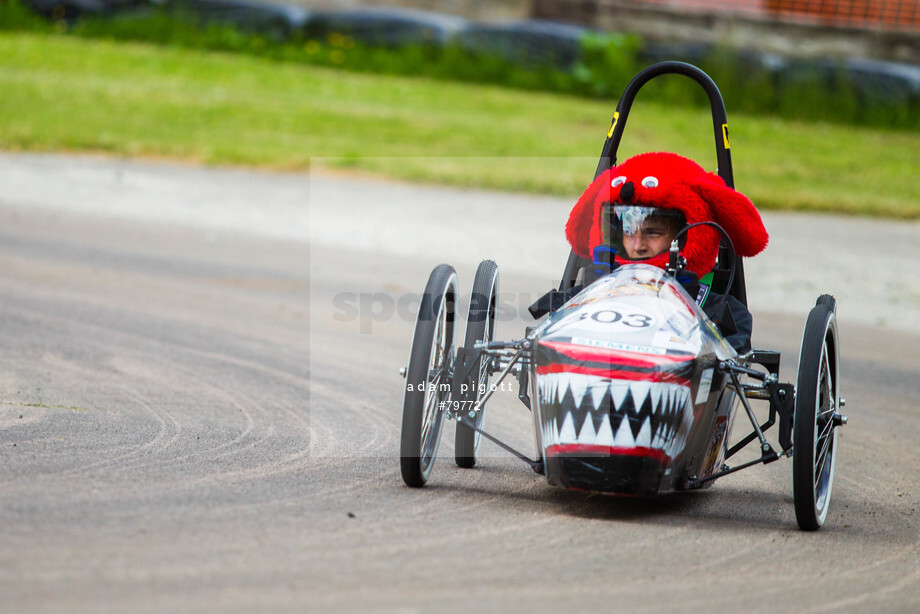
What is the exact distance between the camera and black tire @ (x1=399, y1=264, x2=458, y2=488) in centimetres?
410

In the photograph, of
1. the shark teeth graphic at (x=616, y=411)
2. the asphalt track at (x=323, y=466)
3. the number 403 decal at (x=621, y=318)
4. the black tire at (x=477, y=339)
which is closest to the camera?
the asphalt track at (x=323, y=466)

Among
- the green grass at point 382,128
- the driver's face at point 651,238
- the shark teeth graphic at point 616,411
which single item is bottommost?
the shark teeth graphic at point 616,411

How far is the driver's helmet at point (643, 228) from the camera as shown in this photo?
15.8ft

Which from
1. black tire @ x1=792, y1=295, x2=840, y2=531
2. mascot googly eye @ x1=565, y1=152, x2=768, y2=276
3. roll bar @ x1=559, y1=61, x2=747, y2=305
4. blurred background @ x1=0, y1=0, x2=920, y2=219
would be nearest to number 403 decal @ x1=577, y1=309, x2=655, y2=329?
black tire @ x1=792, y1=295, x2=840, y2=531

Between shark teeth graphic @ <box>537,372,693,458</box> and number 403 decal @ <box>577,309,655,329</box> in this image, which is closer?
shark teeth graphic @ <box>537,372,693,458</box>

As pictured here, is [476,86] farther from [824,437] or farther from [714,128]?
[824,437]

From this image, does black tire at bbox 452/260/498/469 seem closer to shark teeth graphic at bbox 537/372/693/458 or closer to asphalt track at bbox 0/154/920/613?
asphalt track at bbox 0/154/920/613

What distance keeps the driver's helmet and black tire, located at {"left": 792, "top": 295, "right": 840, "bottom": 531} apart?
695mm

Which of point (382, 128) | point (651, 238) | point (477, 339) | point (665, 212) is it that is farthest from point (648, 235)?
point (382, 128)

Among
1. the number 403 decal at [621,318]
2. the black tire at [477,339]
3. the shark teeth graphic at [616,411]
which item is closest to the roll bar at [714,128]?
the black tire at [477,339]

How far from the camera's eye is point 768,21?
60.4 feet

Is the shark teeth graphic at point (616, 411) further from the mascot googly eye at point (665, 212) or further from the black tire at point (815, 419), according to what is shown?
the mascot googly eye at point (665, 212)

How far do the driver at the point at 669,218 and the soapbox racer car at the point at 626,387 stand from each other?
1.04 feet

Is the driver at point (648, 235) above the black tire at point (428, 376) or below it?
above
